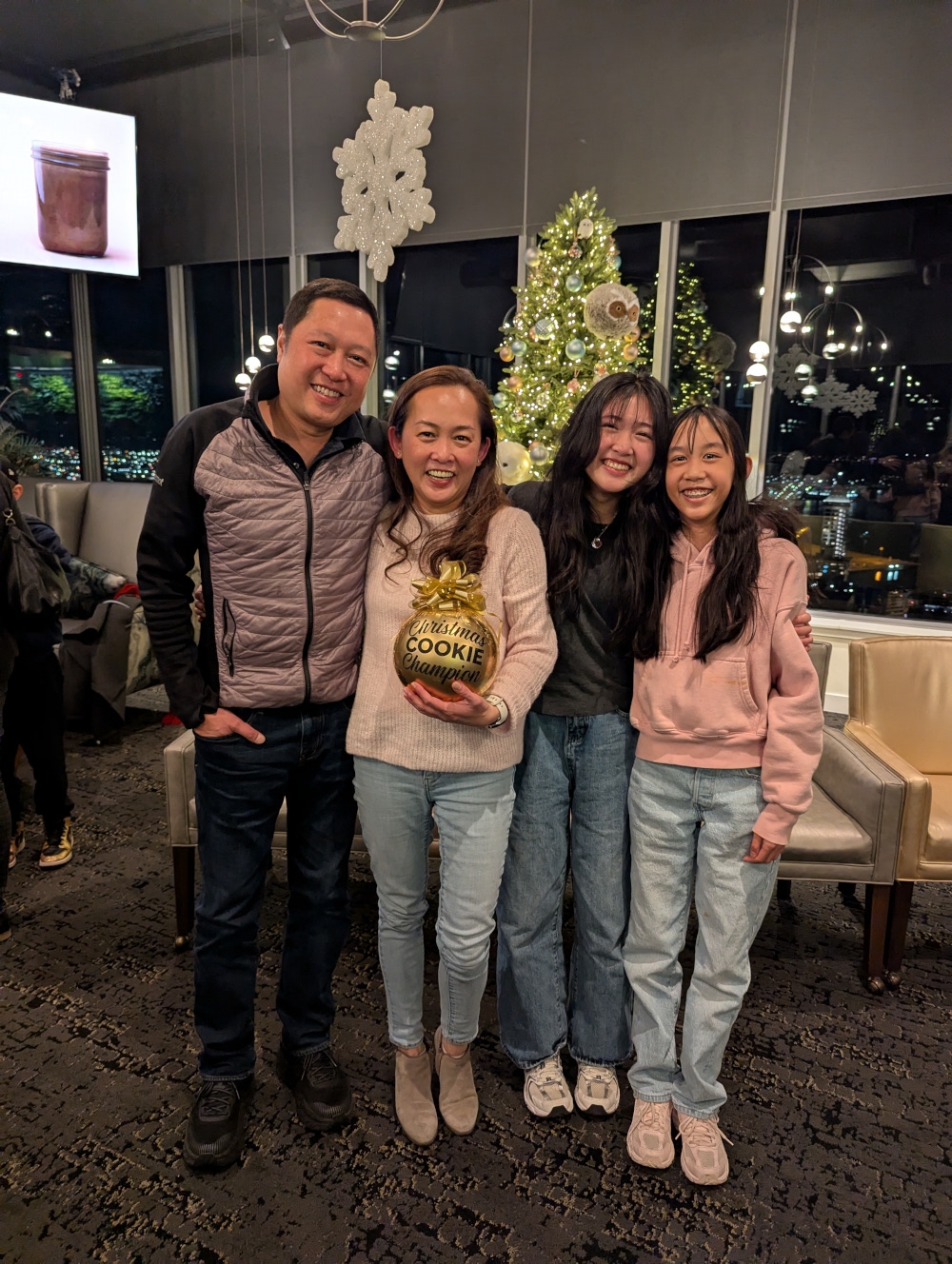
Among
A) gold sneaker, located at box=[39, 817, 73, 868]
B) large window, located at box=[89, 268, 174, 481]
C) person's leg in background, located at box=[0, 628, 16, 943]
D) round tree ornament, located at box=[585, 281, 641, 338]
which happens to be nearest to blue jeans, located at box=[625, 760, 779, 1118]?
person's leg in background, located at box=[0, 628, 16, 943]

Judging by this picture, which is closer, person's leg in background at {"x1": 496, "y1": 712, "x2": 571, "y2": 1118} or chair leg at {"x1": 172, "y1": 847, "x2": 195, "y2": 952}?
Result: person's leg in background at {"x1": 496, "y1": 712, "x2": 571, "y2": 1118}

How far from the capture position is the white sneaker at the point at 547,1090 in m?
1.72

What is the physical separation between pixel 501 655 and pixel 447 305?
206 inches

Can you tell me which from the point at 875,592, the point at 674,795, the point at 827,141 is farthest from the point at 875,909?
the point at 827,141

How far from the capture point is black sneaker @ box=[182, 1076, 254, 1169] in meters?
1.58

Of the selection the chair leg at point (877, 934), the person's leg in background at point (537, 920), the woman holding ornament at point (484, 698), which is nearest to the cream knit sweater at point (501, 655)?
the woman holding ornament at point (484, 698)

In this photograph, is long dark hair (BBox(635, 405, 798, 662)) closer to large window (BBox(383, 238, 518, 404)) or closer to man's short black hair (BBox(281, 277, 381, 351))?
man's short black hair (BBox(281, 277, 381, 351))

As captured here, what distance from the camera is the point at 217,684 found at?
5.09 feet

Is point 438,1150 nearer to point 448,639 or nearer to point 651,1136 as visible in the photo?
point 651,1136

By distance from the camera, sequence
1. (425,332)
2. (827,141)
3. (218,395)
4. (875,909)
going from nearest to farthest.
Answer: (875,909), (827,141), (425,332), (218,395)

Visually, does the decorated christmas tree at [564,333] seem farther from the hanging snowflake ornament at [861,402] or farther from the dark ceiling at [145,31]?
the dark ceiling at [145,31]

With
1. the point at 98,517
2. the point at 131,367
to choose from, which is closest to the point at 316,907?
the point at 98,517

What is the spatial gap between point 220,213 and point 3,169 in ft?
4.81

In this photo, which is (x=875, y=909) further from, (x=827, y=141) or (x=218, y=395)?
(x=218, y=395)
